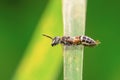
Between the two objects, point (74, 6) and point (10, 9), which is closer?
point (74, 6)

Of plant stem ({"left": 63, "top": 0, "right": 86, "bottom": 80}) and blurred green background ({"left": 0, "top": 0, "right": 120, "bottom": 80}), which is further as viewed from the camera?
blurred green background ({"left": 0, "top": 0, "right": 120, "bottom": 80})

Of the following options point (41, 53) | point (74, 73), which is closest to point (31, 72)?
point (41, 53)

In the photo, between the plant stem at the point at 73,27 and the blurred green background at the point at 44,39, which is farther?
the blurred green background at the point at 44,39

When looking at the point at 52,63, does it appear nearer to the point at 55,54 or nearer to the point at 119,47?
the point at 55,54

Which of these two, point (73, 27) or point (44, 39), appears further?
point (44, 39)
